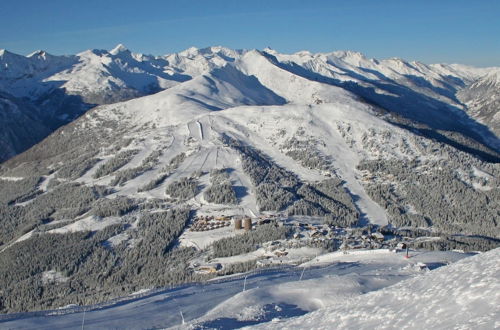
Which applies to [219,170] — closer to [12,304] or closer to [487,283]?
[12,304]

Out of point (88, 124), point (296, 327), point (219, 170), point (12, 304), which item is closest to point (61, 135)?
point (88, 124)

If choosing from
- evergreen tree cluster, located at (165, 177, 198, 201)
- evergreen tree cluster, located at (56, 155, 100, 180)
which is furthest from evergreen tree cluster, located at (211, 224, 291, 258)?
evergreen tree cluster, located at (56, 155, 100, 180)

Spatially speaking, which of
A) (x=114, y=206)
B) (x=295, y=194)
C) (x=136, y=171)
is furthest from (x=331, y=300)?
(x=136, y=171)

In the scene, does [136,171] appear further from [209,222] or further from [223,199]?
[209,222]

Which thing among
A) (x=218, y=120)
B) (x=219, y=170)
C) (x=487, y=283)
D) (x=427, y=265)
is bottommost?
(x=427, y=265)

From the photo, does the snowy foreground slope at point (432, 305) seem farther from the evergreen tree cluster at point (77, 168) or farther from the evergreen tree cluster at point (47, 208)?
the evergreen tree cluster at point (77, 168)

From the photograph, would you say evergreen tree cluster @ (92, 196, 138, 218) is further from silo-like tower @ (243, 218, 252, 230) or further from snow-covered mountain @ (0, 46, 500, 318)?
silo-like tower @ (243, 218, 252, 230)
